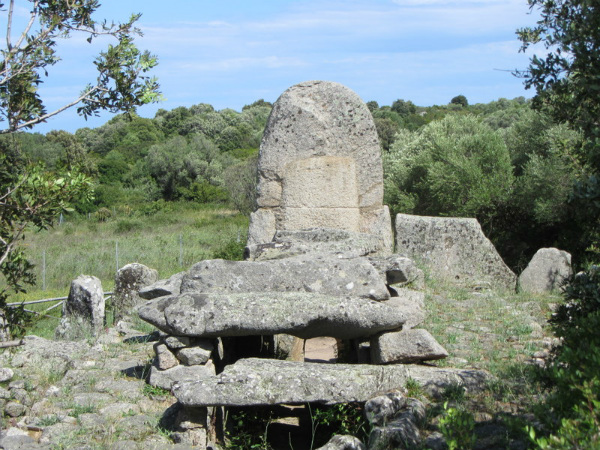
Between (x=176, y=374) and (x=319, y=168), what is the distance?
4.86 metres

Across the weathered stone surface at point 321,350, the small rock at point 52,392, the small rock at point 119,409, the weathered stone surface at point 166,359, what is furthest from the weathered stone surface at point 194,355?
the weathered stone surface at point 321,350

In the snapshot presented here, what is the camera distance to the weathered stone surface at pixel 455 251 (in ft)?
40.9

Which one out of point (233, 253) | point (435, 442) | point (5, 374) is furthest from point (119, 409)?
point (233, 253)

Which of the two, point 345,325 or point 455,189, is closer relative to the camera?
point 345,325

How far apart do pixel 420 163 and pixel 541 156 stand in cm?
363

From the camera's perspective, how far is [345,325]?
294 inches

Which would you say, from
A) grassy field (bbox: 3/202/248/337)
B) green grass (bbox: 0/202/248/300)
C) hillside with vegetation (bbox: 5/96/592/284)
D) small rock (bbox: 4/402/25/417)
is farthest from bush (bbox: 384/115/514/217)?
small rock (bbox: 4/402/25/417)

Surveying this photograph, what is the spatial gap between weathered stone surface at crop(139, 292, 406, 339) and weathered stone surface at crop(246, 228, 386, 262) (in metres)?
1.76

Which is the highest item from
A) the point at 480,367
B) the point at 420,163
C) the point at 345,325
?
the point at 420,163

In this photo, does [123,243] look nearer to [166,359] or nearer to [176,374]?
[166,359]

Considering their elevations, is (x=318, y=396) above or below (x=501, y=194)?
below

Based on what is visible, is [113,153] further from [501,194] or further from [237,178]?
[501,194]

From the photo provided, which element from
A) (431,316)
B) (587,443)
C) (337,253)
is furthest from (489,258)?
(587,443)

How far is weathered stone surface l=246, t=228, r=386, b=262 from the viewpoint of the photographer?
31.1 feet
